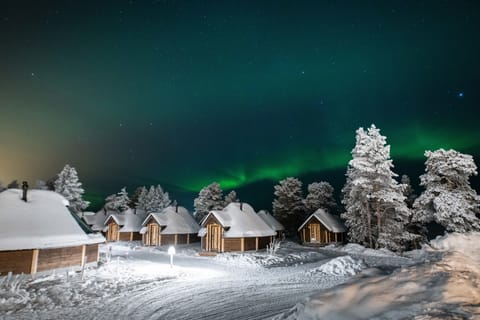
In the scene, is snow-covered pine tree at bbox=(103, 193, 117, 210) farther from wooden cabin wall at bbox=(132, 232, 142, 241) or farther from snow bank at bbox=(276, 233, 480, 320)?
snow bank at bbox=(276, 233, 480, 320)

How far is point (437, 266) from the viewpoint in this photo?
20.1 feet

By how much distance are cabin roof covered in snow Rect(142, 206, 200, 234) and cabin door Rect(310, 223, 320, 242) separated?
17.2 meters

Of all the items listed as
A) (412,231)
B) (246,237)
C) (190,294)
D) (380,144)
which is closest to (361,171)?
(380,144)

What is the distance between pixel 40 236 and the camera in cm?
1642

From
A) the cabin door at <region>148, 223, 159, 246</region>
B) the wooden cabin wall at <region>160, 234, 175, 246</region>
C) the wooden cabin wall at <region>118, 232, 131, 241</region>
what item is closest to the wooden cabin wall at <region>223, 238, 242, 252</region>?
the wooden cabin wall at <region>160, 234, 175, 246</region>

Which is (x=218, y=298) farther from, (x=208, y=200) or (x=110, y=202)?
(x=110, y=202)

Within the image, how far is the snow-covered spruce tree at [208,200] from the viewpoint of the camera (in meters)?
54.0

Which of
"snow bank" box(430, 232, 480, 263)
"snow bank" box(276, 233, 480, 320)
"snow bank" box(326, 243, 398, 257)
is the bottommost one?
"snow bank" box(326, 243, 398, 257)

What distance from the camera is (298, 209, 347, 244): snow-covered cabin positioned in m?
40.5

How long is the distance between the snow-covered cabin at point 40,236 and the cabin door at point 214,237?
44.0 feet

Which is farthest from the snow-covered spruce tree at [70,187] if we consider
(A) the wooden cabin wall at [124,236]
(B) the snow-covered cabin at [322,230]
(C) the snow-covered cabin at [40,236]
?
(B) the snow-covered cabin at [322,230]

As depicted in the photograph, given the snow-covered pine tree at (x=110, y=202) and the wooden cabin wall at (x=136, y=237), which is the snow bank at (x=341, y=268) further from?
the snow-covered pine tree at (x=110, y=202)

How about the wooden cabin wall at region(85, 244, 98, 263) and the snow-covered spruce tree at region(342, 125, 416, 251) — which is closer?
the wooden cabin wall at region(85, 244, 98, 263)

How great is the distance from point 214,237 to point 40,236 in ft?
58.9
